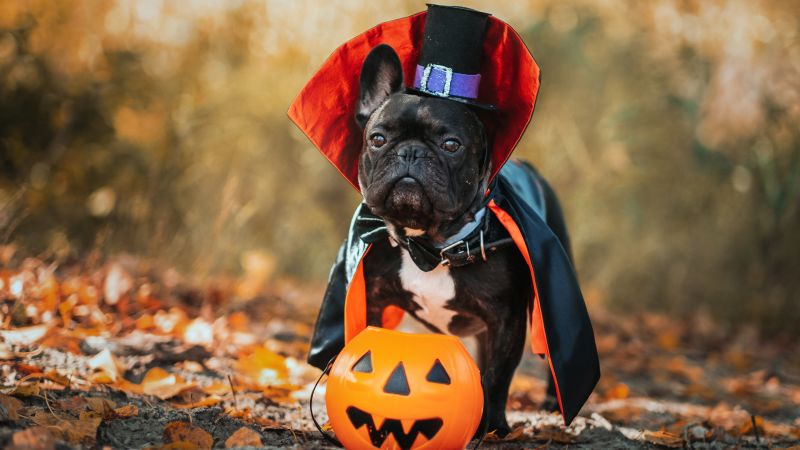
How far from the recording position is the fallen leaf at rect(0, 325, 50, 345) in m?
3.23

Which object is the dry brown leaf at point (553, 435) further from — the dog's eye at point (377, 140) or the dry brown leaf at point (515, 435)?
the dog's eye at point (377, 140)

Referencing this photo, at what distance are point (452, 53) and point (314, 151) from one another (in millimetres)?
6110

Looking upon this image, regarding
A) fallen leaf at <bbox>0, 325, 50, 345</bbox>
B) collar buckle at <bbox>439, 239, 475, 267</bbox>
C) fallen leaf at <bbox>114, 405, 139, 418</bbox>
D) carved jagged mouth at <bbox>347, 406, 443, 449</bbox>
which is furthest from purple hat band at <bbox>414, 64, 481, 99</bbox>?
fallen leaf at <bbox>0, 325, 50, 345</bbox>

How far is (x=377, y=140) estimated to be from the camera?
2.89 metres

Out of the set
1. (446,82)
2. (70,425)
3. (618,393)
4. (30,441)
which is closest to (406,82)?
(446,82)

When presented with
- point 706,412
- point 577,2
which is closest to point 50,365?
point 706,412

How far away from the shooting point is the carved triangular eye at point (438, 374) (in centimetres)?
226

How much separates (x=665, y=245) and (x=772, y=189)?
125 cm

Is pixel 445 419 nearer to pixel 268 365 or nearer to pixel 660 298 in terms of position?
pixel 268 365

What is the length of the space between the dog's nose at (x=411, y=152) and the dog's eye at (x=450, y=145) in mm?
86

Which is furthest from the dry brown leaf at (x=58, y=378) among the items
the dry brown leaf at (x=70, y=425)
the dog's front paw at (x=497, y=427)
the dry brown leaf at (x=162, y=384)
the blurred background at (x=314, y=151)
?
the blurred background at (x=314, y=151)

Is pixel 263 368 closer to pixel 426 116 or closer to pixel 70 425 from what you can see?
pixel 70 425

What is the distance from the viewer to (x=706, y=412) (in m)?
3.86

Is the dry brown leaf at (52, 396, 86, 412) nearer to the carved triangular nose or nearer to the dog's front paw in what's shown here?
the carved triangular nose
